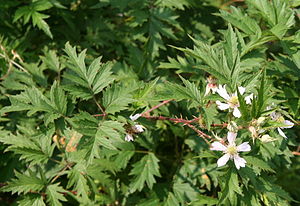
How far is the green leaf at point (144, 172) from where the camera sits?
7.98 ft

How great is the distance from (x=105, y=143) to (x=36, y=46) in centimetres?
190

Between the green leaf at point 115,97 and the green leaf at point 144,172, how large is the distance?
2.67ft

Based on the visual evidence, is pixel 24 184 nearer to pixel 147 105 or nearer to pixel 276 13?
pixel 147 105

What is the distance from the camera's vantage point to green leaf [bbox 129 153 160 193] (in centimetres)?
243

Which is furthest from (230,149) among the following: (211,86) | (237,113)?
(211,86)

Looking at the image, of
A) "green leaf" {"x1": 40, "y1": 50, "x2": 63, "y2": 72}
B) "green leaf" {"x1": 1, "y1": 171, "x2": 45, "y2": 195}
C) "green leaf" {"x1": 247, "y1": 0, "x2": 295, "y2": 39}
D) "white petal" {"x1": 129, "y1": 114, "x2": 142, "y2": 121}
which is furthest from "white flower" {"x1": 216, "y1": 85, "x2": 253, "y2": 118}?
"green leaf" {"x1": 40, "y1": 50, "x2": 63, "y2": 72}

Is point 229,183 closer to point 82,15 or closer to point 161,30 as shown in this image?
point 161,30

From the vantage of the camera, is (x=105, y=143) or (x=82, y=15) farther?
(x=82, y=15)

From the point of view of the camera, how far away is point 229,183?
1.64m

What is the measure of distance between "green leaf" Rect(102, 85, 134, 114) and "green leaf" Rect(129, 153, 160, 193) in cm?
81

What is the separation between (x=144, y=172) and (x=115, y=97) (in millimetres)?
849

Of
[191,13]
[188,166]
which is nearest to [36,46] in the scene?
[191,13]

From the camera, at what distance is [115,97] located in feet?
5.93

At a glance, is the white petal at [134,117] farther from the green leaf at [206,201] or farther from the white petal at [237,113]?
the green leaf at [206,201]
